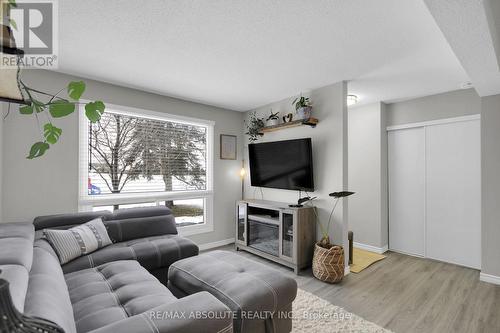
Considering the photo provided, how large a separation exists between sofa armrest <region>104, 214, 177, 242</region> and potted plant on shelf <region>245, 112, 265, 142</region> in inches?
74.7

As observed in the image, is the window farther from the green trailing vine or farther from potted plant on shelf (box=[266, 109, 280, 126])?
the green trailing vine

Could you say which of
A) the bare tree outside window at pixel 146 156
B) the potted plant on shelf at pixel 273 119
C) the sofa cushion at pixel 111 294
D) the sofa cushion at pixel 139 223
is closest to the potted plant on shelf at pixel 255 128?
the potted plant on shelf at pixel 273 119

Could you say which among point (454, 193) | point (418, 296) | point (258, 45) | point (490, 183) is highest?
point (258, 45)

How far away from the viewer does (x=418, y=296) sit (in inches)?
96.3

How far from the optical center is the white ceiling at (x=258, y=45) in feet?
5.53

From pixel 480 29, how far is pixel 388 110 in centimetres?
254

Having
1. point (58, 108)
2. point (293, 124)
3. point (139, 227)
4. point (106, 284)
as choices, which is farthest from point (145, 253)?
point (293, 124)

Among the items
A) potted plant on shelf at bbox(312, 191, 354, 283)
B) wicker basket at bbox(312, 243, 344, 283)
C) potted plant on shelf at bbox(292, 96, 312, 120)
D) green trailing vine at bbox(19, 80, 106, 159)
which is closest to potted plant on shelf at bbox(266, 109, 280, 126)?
potted plant on shelf at bbox(292, 96, 312, 120)

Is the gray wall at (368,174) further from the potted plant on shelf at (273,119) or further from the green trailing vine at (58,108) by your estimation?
the green trailing vine at (58,108)

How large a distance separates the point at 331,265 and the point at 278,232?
0.84 meters

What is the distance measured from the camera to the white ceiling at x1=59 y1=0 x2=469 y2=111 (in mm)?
1687

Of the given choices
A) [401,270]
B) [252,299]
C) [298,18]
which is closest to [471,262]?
[401,270]

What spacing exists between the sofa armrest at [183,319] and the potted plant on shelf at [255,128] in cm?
306

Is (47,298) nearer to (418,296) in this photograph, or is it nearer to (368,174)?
(418,296)
